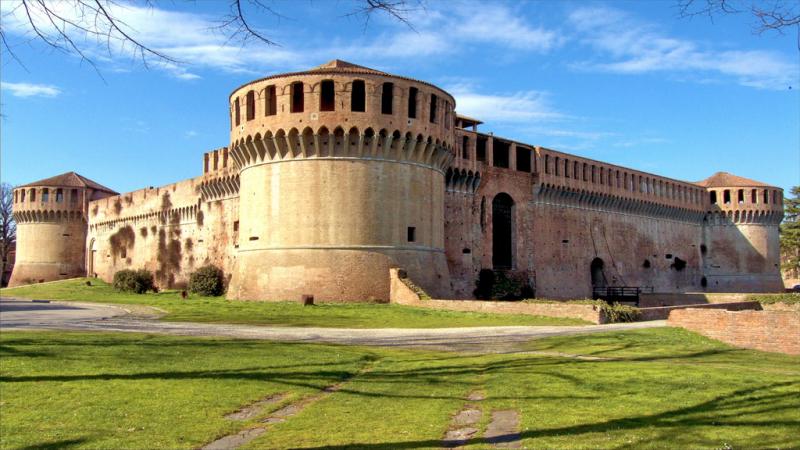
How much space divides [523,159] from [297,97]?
1716 centimetres

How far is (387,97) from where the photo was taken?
32219 mm

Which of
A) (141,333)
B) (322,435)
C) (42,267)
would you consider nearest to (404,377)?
(322,435)

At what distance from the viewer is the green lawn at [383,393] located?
25.7 feet

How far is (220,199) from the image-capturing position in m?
43.7

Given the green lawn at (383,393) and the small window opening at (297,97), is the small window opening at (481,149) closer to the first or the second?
the small window opening at (297,97)

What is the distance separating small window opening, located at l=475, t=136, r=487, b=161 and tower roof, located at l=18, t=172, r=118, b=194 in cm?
3899

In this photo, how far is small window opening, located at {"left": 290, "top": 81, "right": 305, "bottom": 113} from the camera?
31797mm

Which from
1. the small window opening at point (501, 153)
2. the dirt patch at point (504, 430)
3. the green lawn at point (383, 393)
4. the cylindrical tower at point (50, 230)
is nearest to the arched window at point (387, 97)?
the small window opening at point (501, 153)

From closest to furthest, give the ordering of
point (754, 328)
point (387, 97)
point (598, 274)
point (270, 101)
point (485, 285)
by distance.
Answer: point (754, 328)
point (387, 97)
point (270, 101)
point (485, 285)
point (598, 274)

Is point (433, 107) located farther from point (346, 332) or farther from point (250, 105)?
point (346, 332)

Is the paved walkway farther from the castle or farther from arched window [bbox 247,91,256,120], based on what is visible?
arched window [bbox 247,91,256,120]

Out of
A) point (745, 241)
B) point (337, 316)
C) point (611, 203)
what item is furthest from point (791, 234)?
point (337, 316)

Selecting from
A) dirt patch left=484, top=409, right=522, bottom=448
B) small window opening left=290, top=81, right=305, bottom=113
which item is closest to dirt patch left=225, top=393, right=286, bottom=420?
dirt patch left=484, top=409, right=522, bottom=448

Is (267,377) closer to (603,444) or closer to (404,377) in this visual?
(404,377)
